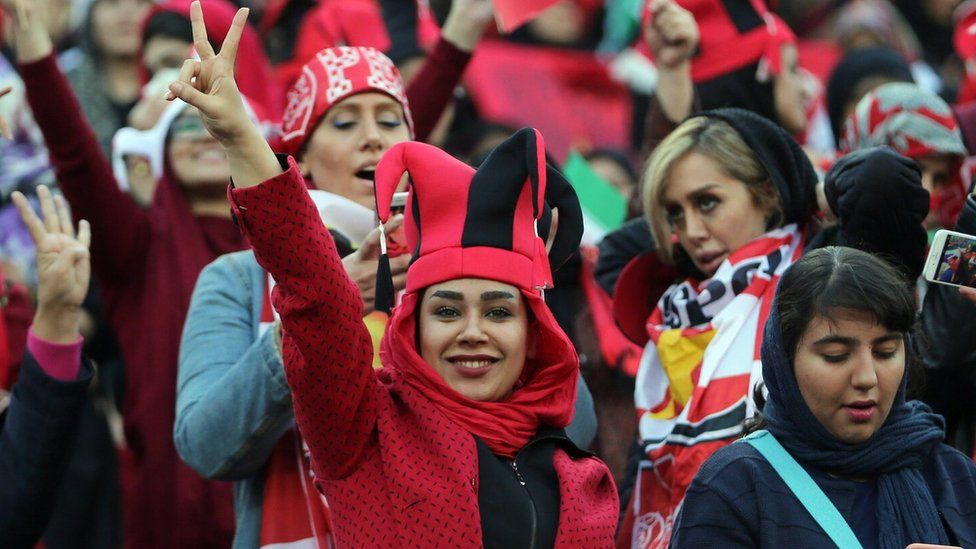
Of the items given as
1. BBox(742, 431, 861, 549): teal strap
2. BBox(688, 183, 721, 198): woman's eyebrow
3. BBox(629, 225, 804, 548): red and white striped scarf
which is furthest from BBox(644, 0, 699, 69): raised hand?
BBox(742, 431, 861, 549): teal strap

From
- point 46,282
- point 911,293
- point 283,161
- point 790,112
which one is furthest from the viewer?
point 790,112

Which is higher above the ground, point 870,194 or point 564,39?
point 870,194

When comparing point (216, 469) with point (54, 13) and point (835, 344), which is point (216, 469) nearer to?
point (835, 344)

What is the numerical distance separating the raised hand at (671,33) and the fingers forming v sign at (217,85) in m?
2.24

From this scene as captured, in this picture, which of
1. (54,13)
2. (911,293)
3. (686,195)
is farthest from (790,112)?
(54,13)

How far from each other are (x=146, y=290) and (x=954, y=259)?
2.59 metres

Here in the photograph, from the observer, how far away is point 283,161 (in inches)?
132

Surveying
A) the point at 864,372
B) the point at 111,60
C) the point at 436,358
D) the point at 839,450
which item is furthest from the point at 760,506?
the point at 111,60

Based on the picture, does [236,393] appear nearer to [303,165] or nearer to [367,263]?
[367,263]

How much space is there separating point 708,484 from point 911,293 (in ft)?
2.20

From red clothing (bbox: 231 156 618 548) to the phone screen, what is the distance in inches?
36.8

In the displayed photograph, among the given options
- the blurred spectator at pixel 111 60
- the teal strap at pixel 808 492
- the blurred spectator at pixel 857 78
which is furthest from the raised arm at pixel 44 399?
the blurred spectator at pixel 857 78

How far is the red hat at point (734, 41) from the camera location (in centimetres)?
594

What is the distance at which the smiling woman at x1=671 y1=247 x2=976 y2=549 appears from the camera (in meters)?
3.41
